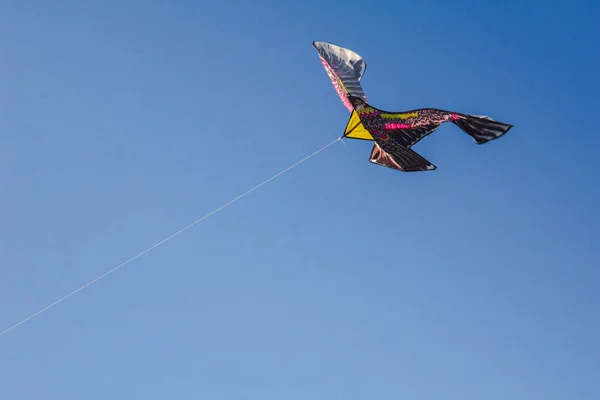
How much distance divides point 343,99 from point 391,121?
6.69ft

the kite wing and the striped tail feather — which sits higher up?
the kite wing

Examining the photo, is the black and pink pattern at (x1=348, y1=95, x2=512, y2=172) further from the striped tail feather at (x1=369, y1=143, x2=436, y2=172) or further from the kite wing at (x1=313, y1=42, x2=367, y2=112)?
the kite wing at (x1=313, y1=42, x2=367, y2=112)

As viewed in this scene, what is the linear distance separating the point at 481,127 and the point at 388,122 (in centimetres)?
352

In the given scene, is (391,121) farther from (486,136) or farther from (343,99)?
(486,136)

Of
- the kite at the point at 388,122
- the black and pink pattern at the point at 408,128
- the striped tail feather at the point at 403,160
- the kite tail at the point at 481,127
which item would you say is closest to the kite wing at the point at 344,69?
the kite at the point at 388,122

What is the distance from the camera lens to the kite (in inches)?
1049

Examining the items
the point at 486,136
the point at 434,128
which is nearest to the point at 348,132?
the point at 434,128

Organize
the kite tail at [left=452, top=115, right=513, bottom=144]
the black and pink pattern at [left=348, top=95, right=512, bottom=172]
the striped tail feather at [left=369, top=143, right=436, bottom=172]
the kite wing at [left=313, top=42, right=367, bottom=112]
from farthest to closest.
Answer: the kite wing at [left=313, top=42, right=367, bottom=112] → the kite tail at [left=452, top=115, right=513, bottom=144] → the black and pink pattern at [left=348, top=95, right=512, bottom=172] → the striped tail feather at [left=369, top=143, right=436, bottom=172]

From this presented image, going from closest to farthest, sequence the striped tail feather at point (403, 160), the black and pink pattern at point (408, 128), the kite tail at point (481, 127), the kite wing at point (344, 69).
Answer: the striped tail feather at point (403, 160), the black and pink pattern at point (408, 128), the kite tail at point (481, 127), the kite wing at point (344, 69)

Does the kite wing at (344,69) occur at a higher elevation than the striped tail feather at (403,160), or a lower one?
higher

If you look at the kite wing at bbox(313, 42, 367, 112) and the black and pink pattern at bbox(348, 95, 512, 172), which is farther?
the kite wing at bbox(313, 42, 367, 112)

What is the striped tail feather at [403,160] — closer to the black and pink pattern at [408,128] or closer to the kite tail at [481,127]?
the black and pink pattern at [408,128]

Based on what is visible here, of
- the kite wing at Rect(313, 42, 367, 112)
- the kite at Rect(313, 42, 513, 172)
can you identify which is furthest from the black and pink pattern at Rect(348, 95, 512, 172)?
the kite wing at Rect(313, 42, 367, 112)

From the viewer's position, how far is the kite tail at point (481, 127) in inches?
1061
